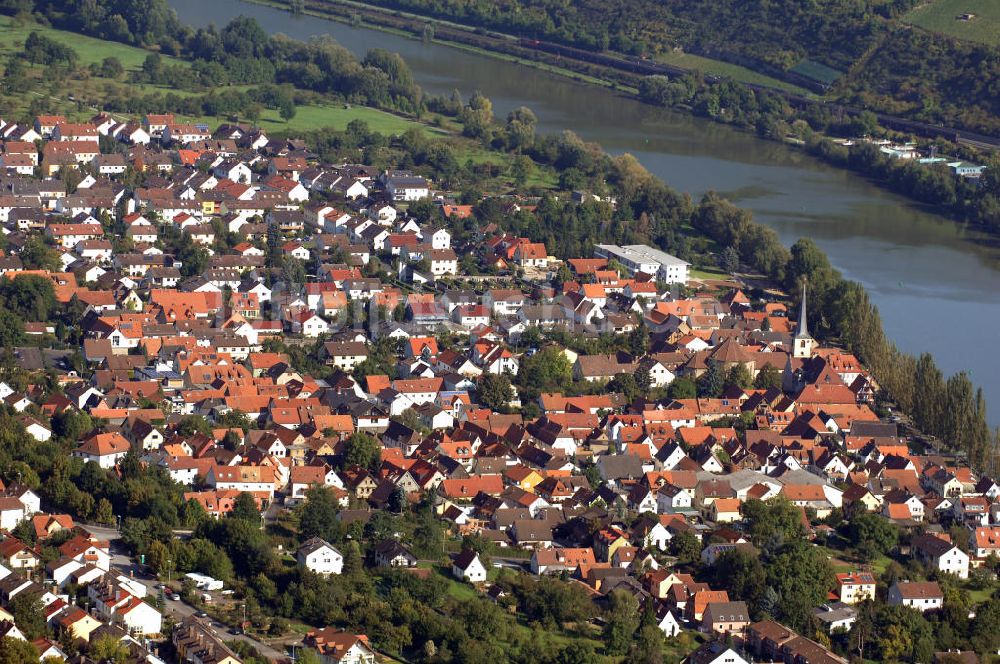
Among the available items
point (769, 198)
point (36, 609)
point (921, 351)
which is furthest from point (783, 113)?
point (36, 609)

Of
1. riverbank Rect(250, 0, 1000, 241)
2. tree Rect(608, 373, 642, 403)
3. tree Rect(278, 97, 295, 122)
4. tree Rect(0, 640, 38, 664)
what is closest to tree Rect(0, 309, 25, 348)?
tree Rect(608, 373, 642, 403)

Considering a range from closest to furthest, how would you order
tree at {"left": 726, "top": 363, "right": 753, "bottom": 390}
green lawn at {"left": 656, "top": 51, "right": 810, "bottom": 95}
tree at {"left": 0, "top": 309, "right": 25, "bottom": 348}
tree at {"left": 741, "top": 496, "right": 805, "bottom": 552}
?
tree at {"left": 741, "top": 496, "right": 805, "bottom": 552}, tree at {"left": 0, "top": 309, "right": 25, "bottom": 348}, tree at {"left": 726, "top": 363, "right": 753, "bottom": 390}, green lawn at {"left": 656, "top": 51, "right": 810, "bottom": 95}

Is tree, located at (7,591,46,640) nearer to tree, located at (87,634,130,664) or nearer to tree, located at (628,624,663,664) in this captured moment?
tree, located at (87,634,130,664)

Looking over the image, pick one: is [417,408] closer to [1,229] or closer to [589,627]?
[589,627]

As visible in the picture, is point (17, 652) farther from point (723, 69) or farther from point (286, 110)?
point (723, 69)

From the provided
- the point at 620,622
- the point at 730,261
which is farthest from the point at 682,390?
the point at 620,622

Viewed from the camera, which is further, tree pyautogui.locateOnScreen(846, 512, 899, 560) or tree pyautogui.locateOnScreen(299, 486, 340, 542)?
tree pyautogui.locateOnScreen(846, 512, 899, 560)
